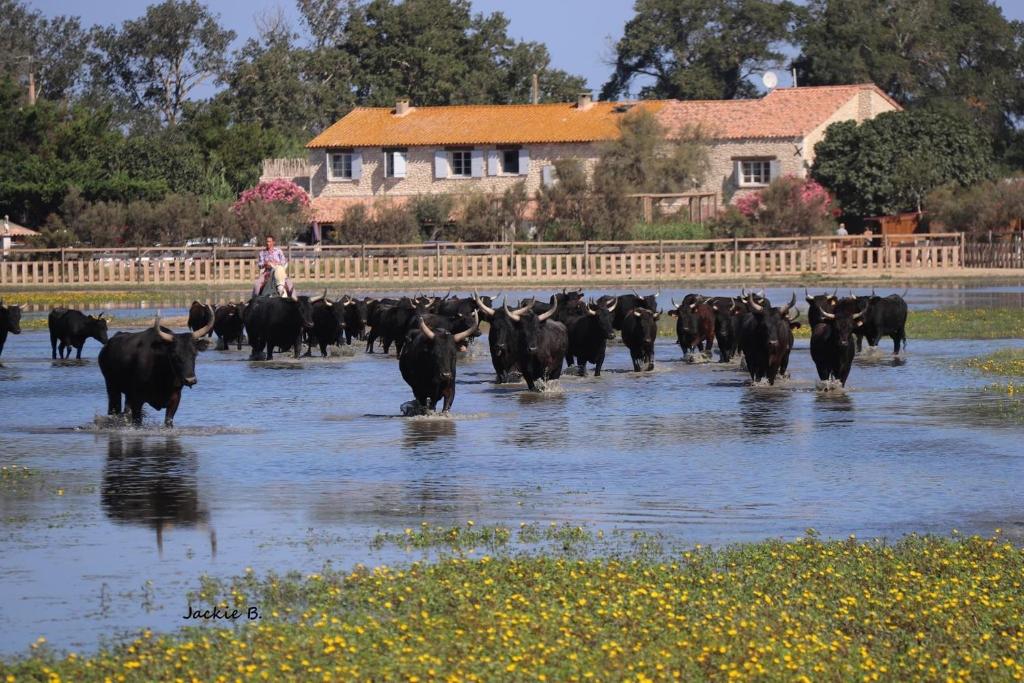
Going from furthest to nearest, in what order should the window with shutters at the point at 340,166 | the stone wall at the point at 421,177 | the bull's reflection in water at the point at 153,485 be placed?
the window with shutters at the point at 340,166
the stone wall at the point at 421,177
the bull's reflection in water at the point at 153,485

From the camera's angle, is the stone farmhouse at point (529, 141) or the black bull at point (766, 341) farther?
the stone farmhouse at point (529, 141)

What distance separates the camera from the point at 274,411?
23281mm

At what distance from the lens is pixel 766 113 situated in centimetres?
8156

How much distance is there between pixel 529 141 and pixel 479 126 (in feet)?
10.3

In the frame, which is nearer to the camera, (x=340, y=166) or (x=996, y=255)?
(x=996, y=255)

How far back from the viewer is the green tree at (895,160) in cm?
7531

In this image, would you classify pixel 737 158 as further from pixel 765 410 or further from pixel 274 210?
pixel 765 410

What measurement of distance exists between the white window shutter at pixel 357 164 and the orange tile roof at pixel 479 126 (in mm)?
686

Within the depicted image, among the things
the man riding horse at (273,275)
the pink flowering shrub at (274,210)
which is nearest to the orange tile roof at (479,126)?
the pink flowering shrub at (274,210)

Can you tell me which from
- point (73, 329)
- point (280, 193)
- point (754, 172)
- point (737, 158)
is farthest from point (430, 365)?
point (754, 172)

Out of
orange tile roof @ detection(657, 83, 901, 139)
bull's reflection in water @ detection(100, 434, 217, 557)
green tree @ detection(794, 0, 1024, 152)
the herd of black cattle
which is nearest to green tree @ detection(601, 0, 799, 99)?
green tree @ detection(794, 0, 1024, 152)

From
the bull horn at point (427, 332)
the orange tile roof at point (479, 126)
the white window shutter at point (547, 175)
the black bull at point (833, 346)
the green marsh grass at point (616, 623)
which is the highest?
the orange tile roof at point (479, 126)

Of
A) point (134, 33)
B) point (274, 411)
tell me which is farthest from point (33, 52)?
point (274, 411)

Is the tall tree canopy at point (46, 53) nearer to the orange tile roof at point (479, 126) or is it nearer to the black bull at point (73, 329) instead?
the orange tile roof at point (479, 126)
